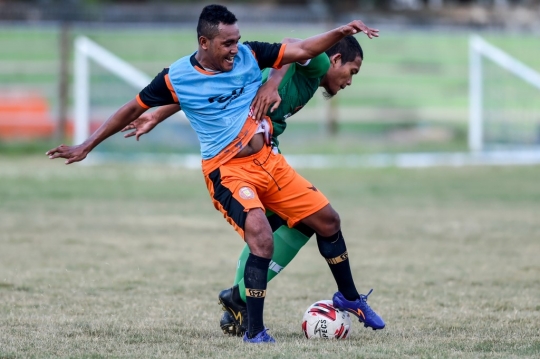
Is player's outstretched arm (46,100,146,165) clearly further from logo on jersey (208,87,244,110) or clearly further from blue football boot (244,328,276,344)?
blue football boot (244,328,276,344)

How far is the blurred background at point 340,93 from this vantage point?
68.4 feet

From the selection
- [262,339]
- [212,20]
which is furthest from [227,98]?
[262,339]

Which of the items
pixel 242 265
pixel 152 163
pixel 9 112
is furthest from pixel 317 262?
pixel 9 112

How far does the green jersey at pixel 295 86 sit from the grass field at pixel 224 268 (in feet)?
4.78

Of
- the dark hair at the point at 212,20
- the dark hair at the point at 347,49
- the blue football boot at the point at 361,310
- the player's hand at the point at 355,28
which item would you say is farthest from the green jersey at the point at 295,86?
the blue football boot at the point at 361,310

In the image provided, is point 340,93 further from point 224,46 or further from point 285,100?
point 224,46

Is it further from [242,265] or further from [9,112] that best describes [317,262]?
[9,112]

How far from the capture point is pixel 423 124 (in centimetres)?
2641

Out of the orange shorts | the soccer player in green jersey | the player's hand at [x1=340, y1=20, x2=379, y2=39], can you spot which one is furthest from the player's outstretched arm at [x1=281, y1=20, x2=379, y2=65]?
the orange shorts

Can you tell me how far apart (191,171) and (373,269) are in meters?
9.03

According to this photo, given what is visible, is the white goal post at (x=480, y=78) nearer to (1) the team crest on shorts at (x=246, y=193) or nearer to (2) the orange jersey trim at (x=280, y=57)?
(2) the orange jersey trim at (x=280, y=57)

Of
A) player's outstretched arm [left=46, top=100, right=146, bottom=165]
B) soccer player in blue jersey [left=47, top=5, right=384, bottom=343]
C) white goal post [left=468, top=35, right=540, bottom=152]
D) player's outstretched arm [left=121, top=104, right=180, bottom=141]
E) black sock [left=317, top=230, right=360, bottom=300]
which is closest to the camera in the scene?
soccer player in blue jersey [left=47, top=5, right=384, bottom=343]

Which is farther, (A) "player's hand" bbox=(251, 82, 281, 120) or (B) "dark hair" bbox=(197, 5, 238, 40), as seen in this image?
(A) "player's hand" bbox=(251, 82, 281, 120)

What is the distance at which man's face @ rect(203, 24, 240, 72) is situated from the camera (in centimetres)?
577
